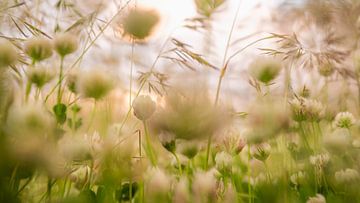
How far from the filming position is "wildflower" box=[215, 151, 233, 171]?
0.83 m

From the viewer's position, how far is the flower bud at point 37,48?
32.5 inches

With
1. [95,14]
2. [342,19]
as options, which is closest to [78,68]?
[95,14]

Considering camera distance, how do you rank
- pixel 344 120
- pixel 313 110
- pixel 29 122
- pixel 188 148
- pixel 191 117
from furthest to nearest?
pixel 344 120 < pixel 313 110 < pixel 188 148 < pixel 191 117 < pixel 29 122

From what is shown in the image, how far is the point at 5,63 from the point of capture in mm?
602

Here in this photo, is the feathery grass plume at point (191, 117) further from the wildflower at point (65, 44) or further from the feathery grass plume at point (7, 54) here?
the wildflower at point (65, 44)

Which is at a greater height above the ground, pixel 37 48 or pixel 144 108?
pixel 37 48

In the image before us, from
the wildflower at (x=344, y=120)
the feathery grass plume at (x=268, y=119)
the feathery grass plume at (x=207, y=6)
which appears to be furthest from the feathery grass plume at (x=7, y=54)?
the wildflower at (x=344, y=120)

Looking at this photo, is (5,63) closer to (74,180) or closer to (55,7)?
(74,180)

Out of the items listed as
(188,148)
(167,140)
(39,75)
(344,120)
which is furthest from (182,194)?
(344,120)

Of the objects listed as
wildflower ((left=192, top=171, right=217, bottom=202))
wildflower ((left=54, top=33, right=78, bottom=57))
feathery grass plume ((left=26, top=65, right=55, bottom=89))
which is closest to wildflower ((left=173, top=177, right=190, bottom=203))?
wildflower ((left=192, top=171, right=217, bottom=202))

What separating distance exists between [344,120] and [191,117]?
0.91 m

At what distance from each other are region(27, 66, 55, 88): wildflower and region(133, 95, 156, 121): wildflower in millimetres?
186

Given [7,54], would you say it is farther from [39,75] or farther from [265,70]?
[265,70]

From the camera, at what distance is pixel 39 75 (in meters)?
0.81
